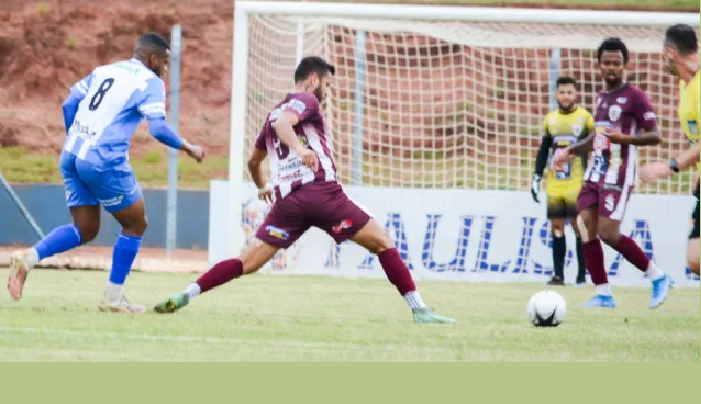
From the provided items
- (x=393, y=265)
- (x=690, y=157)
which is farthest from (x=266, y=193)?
(x=690, y=157)

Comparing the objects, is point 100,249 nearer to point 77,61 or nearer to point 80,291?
point 80,291

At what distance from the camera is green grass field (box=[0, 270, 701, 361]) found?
659 centimetres

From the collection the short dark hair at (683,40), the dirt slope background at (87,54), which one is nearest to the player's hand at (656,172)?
the short dark hair at (683,40)

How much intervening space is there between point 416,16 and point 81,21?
1591 centimetres

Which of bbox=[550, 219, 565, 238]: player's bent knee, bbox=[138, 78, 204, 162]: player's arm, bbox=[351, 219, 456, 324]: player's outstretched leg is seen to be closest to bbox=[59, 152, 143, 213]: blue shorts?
bbox=[138, 78, 204, 162]: player's arm

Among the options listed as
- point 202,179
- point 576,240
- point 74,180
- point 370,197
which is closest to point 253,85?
point 370,197

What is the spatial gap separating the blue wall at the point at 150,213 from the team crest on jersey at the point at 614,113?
30.9ft

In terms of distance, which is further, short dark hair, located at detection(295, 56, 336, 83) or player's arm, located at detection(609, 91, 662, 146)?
player's arm, located at detection(609, 91, 662, 146)

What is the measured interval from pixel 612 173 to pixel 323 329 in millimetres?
3462

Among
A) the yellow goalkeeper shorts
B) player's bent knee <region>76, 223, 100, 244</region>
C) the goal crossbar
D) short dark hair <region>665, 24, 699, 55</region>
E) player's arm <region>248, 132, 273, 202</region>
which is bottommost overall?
player's bent knee <region>76, 223, 100, 244</region>

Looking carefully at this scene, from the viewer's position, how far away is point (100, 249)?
17.8 meters

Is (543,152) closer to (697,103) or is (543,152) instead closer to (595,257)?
(595,257)

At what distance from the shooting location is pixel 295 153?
823cm

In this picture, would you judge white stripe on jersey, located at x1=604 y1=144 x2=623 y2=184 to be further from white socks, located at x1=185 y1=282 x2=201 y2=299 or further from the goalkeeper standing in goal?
white socks, located at x1=185 y1=282 x2=201 y2=299
